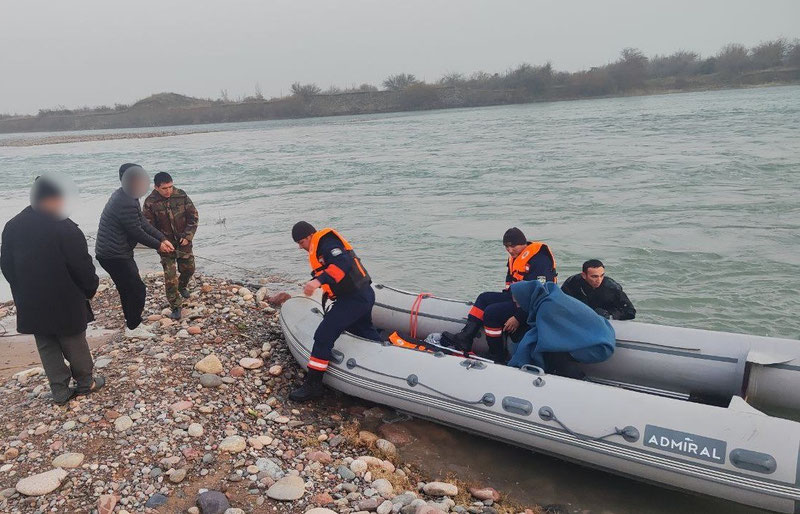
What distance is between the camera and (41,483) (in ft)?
9.95

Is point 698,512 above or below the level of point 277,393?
below

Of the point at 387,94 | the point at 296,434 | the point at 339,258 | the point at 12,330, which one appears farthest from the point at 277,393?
the point at 387,94

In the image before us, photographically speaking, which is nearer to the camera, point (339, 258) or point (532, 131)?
point (339, 258)

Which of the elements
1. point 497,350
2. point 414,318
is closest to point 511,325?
point 497,350

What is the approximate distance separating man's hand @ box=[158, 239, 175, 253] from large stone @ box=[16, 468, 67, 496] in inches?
81.2

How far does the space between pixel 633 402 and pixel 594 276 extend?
1293 mm

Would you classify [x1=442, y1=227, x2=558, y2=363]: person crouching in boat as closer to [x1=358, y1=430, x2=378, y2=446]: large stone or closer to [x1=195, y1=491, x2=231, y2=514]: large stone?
[x1=358, y1=430, x2=378, y2=446]: large stone

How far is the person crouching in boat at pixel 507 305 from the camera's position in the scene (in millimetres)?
4555

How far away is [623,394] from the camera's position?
11.6 feet

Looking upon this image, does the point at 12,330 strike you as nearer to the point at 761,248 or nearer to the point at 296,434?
the point at 296,434

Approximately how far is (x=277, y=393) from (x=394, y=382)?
3.09 feet

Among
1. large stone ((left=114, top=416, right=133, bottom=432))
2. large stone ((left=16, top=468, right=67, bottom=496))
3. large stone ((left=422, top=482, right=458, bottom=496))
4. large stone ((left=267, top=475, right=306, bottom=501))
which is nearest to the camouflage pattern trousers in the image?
large stone ((left=114, top=416, right=133, bottom=432))

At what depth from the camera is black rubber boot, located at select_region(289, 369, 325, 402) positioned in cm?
430

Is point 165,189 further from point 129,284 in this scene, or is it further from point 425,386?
point 425,386
